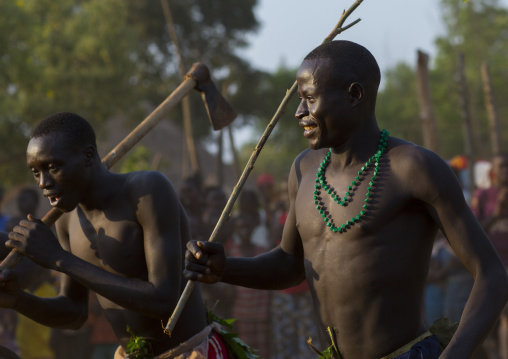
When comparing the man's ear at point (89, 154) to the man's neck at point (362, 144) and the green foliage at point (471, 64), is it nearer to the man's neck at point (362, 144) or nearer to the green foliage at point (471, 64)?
the man's neck at point (362, 144)

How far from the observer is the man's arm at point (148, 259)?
345cm

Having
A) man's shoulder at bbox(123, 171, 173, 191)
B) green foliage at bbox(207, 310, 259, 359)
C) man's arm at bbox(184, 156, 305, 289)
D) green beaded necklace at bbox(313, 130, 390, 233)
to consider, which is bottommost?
green foliage at bbox(207, 310, 259, 359)

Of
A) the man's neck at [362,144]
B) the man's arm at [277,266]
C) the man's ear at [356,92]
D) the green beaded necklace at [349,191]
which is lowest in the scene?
the man's arm at [277,266]

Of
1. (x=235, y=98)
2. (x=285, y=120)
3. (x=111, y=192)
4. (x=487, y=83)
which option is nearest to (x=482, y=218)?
(x=487, y=83)

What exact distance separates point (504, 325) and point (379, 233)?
18.3ft

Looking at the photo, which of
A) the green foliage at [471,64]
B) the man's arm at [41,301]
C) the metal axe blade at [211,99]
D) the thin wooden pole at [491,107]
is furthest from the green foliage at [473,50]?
the man's arm at [41,301]

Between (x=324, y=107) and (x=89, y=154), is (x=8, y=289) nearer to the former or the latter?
(x=89, y=154)

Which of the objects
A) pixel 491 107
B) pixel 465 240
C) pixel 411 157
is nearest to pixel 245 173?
pixel 411 157

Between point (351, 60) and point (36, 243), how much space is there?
5.00 ft

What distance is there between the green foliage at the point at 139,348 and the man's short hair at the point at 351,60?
1.58m

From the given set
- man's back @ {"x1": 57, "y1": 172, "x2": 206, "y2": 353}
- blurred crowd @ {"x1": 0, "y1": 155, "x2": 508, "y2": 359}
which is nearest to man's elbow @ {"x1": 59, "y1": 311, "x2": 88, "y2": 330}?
man's back @ {"x1": 57, "y1": 172, "x2": 206, "y2": 353}

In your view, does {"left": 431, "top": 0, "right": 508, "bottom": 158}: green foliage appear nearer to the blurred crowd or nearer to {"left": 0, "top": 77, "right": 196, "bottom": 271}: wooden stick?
the blurred crowd

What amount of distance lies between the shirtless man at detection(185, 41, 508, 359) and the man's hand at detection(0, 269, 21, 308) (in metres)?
0.99

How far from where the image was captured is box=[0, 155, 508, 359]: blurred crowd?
816 cm
